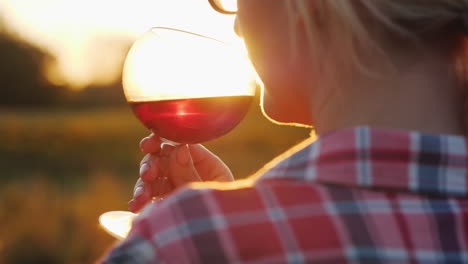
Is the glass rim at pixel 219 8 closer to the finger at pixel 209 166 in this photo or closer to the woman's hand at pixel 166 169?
the woman's hand at pixel 166 169

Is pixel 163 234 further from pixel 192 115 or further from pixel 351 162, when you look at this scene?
pixel 192 115

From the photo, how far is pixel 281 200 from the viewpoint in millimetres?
1530

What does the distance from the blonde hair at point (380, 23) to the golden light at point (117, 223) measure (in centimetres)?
61

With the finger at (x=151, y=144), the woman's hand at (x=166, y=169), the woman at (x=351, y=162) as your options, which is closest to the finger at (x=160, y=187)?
the woman's hand at (x=166, y=169)

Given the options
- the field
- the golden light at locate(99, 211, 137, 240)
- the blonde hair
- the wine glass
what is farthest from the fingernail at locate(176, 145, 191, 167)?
the field

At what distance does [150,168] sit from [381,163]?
1.15m

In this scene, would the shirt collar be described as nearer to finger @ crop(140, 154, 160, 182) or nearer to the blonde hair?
the blonde hair

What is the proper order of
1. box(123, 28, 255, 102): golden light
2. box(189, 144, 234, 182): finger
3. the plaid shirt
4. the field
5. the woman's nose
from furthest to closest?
1. the field
2. box(189, 144, 234, 182): finger
3. box(123, 28, 255, 102): golden light
4. the woman's nose
5. the plaid shirt

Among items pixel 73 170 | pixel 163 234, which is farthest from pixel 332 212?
pixel 73 170

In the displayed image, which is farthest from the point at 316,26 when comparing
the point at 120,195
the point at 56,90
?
the point at 56,90

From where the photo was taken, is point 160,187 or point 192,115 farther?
point 160,187

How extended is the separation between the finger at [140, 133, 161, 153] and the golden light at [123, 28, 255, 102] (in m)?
0.25

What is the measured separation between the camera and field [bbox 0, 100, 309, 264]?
895 cm

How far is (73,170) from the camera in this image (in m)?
19.0
